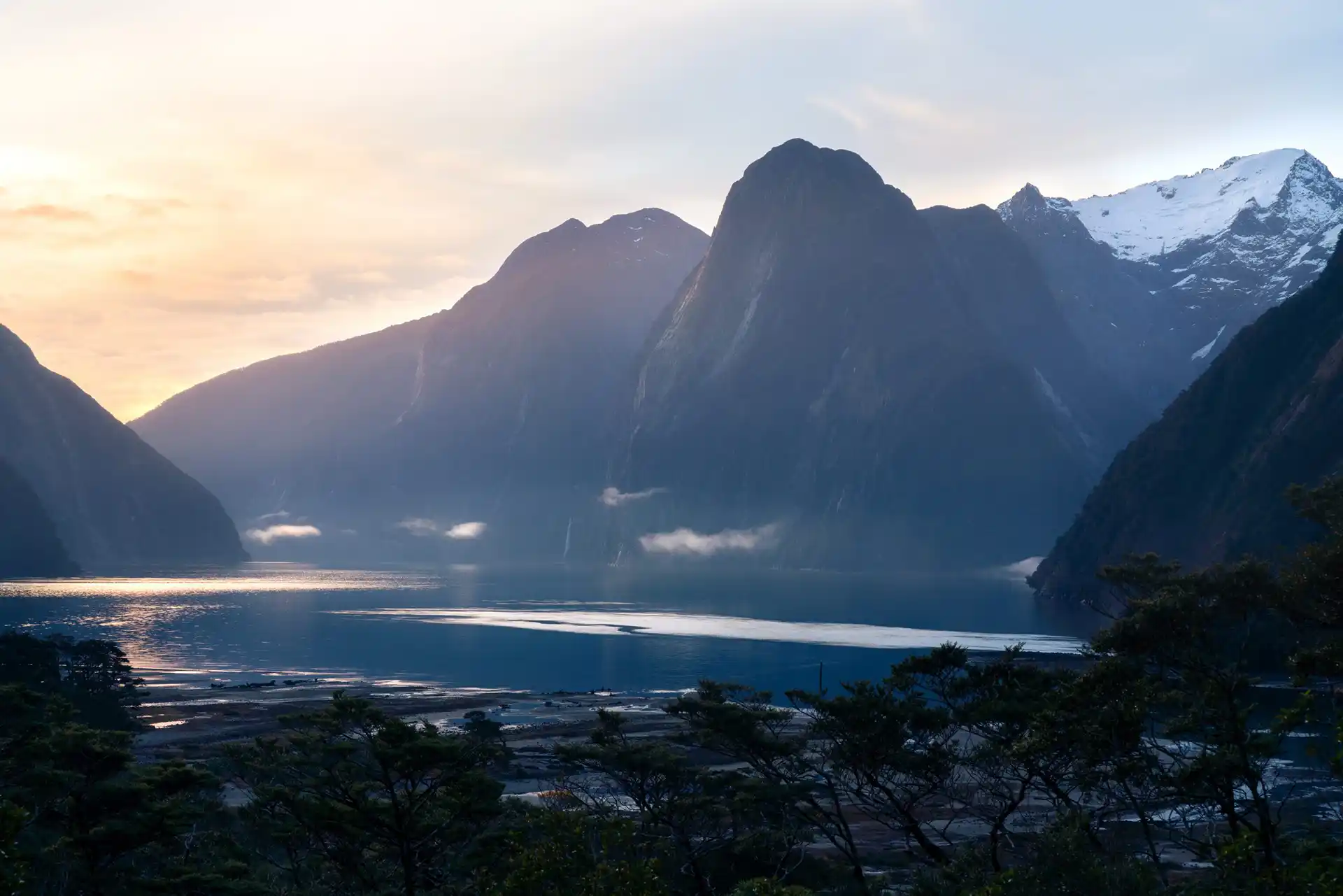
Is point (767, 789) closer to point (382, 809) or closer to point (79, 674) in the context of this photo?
point (382, 809)

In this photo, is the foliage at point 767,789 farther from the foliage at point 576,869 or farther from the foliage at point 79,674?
the foliage at point 79,674

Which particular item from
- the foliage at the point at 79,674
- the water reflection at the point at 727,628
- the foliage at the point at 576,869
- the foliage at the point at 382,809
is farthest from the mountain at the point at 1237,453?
the foliage at the point at 576,869

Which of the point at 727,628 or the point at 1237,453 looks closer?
the point at 727,628

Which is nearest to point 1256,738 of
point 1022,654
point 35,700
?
point 35,700

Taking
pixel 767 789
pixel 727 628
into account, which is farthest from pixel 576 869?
pixel 727 628

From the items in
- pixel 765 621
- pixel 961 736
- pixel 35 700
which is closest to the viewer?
pixel 35 700

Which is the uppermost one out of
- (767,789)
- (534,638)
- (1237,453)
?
(1237,453)

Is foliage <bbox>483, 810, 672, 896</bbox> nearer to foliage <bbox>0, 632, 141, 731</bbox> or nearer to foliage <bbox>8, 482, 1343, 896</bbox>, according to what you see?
foliage <bbox>8, 482, 1343, 896</bbox>

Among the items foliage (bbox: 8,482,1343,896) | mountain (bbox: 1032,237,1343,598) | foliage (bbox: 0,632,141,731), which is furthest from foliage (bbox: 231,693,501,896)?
mountain (bbox: 1032,237,1343,598)

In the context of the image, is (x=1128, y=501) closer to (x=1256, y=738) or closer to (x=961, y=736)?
(x=961, y=736)
